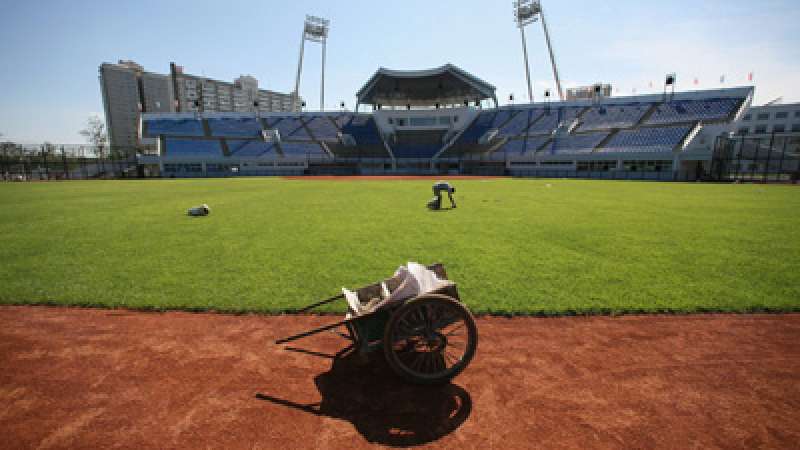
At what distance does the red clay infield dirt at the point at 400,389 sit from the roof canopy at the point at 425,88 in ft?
192

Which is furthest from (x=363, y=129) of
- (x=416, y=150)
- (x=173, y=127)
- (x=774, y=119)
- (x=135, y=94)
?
(x=135, y=94)

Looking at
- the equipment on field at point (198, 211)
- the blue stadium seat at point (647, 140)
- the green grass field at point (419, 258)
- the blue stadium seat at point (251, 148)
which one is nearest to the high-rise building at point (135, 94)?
the blue stadium seat at point (251, 148)

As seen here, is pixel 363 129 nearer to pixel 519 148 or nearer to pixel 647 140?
pixel 519 148

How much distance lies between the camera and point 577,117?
50094 mm

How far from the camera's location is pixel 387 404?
120 inches

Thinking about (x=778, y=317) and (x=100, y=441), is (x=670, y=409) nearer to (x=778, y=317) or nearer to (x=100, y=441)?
(x=778, y=317)

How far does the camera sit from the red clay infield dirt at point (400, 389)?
8.66ft

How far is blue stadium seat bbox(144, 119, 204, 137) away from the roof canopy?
29637 millimetres

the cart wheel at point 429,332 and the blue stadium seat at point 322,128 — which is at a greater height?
the blue stadium seat at point 322,128

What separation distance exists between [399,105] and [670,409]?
2953 inches

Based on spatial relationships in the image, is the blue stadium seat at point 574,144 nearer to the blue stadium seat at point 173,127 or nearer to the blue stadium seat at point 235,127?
the blue stadium seat at point 235,127

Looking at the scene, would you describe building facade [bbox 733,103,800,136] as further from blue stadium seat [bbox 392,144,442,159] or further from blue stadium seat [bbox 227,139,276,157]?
blue stadium seat [bbox 227,139,276,157]

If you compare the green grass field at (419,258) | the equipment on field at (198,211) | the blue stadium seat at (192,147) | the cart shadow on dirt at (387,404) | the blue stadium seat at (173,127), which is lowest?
the cart shadow on dirt at (387,404)

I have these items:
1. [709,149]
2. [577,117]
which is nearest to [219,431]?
[709,149]
